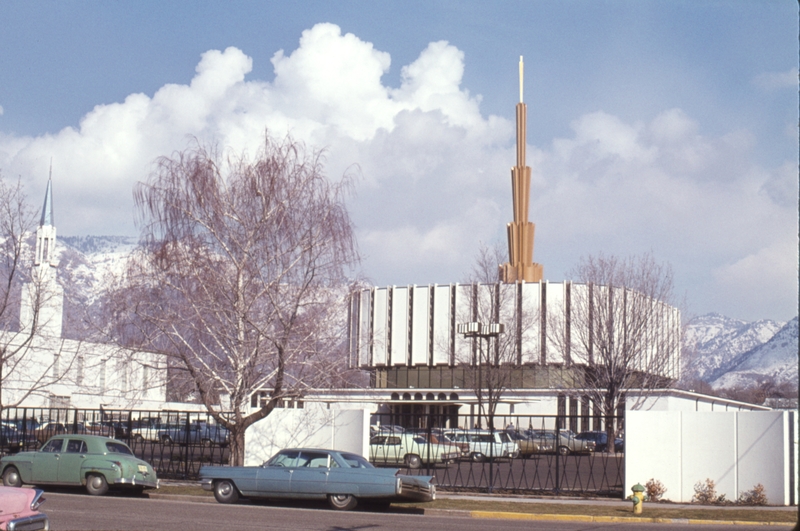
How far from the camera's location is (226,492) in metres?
22.9

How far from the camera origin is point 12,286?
3120cm

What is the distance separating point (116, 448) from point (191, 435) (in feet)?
22.0

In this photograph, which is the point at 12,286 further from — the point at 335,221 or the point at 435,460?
the point at 435,460

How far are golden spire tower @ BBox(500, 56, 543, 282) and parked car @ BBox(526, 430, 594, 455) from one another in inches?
1954

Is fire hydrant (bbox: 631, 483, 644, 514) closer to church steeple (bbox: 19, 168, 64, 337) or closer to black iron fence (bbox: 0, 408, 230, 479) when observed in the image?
black iron fence (bbox: 0, 408, 230, 479)

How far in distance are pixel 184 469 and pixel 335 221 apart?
1062cm

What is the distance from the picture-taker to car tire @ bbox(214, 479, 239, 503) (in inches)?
900

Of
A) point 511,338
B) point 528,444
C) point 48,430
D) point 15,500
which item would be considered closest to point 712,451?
point 528,444

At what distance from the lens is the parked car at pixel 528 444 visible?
30.0 meters

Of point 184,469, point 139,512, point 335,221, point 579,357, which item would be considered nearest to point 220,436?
point 184,469

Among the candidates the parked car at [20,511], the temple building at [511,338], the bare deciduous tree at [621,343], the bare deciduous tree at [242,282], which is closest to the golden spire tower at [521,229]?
the temple building at [511,338]

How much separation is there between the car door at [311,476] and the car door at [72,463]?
6205 mm

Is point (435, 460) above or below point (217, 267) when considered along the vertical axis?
below

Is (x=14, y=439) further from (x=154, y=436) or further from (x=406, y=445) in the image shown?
(x=406, y=445)
